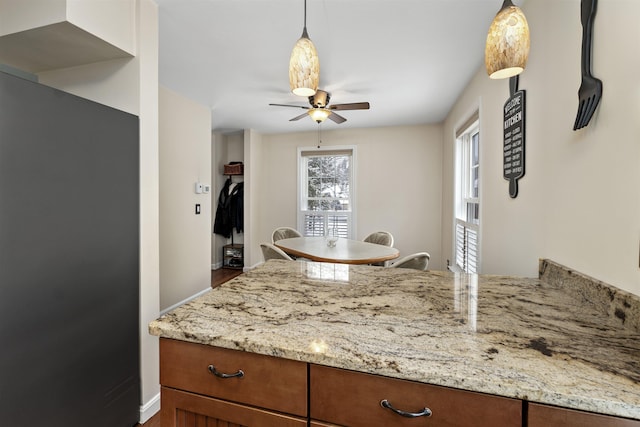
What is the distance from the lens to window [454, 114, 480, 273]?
8.97ft

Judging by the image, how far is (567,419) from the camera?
54cm

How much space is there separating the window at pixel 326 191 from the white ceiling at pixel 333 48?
143 centimetres

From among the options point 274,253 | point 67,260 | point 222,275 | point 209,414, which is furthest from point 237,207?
point 209,414

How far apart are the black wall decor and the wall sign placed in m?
0.54

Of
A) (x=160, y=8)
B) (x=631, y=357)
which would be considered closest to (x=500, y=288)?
(x=631, y=357)

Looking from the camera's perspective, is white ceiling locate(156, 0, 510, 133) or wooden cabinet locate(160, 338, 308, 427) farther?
white ceiling locate(156, 0, 510, 133)

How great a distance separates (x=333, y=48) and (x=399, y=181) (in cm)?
267

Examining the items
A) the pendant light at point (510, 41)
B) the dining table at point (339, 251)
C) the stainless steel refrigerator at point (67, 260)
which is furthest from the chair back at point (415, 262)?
the stainless steel refrigerator at point (67, 260)

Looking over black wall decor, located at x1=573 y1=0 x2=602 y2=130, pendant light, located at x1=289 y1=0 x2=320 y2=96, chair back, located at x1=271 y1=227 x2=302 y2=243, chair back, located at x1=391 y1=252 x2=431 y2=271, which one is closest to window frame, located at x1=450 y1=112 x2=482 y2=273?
chair back, located at x1=391 y1=252 x2=431 y2=271

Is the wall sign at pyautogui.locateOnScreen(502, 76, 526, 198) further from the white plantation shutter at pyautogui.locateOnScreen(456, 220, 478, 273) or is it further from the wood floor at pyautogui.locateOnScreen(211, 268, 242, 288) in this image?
the wood floor at pyautogui.locateOnScreen(211, 268, 242, 288)

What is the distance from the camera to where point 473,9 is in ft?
5.50

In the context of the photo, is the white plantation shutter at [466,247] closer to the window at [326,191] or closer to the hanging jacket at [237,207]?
the window at [326,191]

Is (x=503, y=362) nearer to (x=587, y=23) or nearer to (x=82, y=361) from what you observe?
(x=587, y=23)

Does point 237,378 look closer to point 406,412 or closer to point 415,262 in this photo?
point 406,412
